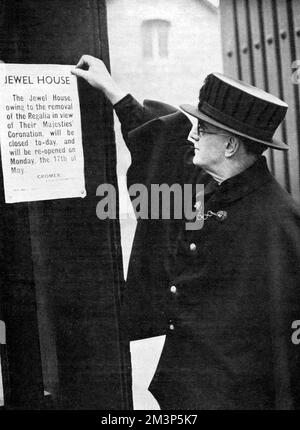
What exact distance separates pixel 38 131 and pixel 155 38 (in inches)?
27.0

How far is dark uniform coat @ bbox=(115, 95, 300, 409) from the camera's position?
2.81 m

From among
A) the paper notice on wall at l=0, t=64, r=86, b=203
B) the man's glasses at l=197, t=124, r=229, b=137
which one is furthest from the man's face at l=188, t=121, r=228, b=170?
the paper notice on wall at l=0, t=64, r=86, b=203

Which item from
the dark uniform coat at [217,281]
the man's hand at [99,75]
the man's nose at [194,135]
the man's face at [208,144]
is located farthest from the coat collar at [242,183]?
the man's hand at [99,75]

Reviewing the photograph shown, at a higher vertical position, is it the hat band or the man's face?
the hat band

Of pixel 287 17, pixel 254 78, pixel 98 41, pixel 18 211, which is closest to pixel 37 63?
pixel 98 41

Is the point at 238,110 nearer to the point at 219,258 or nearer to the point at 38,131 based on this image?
the point at 219,258

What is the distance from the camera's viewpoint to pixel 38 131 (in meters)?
2.77

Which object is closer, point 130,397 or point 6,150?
point 6,150

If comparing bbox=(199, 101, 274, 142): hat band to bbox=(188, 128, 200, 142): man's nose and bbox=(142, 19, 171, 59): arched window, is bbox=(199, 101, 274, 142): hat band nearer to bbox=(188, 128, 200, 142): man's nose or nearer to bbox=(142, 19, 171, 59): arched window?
bbox=(188, 128, 200, 142): man's nose

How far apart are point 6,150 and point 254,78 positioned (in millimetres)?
1215

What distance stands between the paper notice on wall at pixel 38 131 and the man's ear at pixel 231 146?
26.7 inches

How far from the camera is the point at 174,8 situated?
283 centimetres

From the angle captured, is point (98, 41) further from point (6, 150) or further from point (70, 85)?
point (6, 150)

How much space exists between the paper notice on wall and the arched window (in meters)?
0.37
